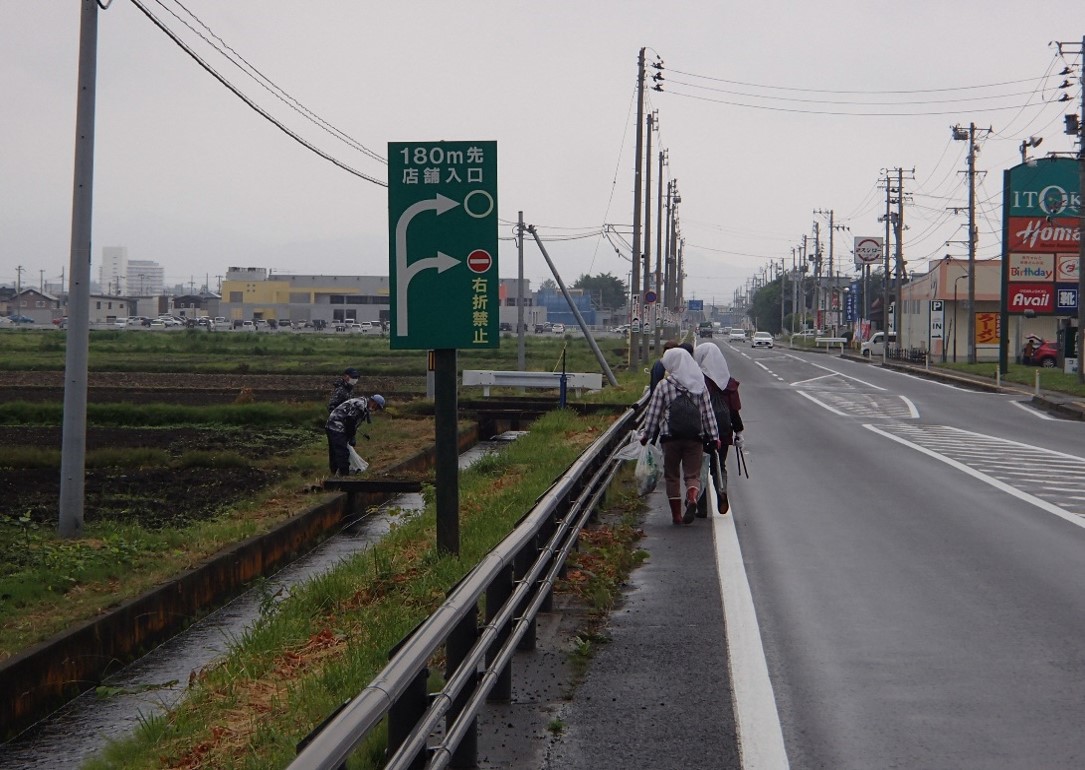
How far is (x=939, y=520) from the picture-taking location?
12367 millimetres

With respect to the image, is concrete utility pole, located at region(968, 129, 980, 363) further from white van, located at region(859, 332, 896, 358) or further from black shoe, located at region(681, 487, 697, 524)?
black shoe, located at region(681, 487, 697, 524)

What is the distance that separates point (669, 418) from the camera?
1156 cm

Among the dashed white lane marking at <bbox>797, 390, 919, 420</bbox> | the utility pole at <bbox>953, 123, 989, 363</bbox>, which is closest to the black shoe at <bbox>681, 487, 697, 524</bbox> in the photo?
the dashed white lane marking at <bbox>797, 390, 919, 420</bbox>

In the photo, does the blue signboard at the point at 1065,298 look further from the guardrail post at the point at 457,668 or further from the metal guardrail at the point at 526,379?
the guardrail post at the point at 457,668

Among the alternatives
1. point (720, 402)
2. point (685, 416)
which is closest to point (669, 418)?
point (685, 416)

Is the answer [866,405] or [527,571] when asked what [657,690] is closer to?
[527,571]

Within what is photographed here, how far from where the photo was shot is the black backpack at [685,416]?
37.7 ft

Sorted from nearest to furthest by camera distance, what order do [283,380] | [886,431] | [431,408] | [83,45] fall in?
1. [83,45]
2. [886,431]
3. [431,408]
4. [283,380]

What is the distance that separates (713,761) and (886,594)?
393 cm

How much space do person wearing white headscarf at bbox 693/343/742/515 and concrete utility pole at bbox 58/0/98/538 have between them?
6.37m

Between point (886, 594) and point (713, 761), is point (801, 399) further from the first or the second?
point (713, 761)

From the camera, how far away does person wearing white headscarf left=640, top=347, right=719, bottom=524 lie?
1144cm

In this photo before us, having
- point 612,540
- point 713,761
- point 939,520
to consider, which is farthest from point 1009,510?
point 713,761

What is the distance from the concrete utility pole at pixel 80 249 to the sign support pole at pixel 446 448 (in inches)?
206
